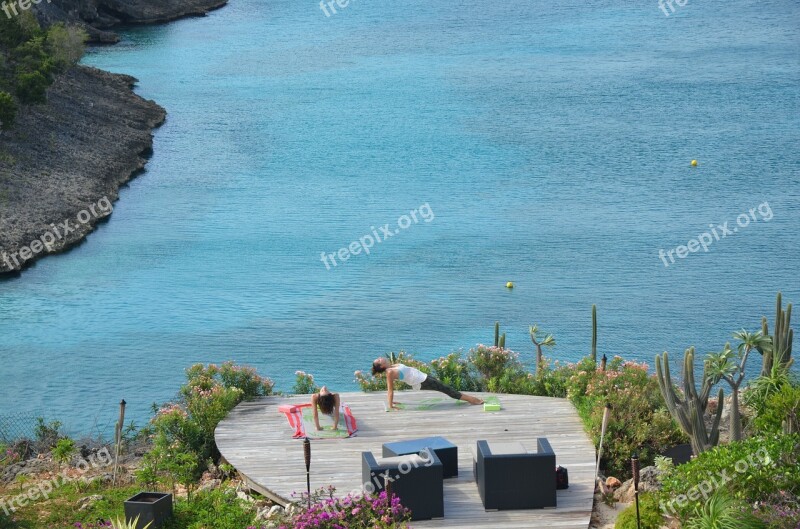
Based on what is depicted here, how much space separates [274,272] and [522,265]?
376 inches

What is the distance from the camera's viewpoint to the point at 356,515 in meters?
15.3

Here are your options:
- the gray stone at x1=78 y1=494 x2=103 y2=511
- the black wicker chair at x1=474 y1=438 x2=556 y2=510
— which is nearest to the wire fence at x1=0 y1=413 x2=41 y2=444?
the gray stone at x1=78 y1=494 x2=103 y2=511

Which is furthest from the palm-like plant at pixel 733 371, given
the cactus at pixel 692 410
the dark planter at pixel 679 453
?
the dark planter at pixel 679 453

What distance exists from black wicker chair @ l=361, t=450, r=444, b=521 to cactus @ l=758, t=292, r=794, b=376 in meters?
6.76

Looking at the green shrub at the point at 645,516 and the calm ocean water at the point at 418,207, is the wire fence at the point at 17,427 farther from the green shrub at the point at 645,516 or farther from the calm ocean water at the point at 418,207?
the green shrub at the point at 645,516

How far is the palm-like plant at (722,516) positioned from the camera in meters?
14.4

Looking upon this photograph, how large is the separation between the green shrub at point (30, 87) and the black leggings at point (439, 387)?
127 ft

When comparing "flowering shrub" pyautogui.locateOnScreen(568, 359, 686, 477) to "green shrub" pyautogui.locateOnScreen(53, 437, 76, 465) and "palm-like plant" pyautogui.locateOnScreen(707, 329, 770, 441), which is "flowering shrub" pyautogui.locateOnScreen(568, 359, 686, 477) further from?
"green shrub" pyautogui.locateOnScreen(53, 437, 76, 465)

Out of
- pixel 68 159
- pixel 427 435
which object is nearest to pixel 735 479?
pixel 427 435

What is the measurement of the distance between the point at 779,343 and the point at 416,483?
7424 millimetres

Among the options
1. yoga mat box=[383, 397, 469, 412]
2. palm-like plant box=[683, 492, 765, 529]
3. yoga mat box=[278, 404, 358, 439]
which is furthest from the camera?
yoga mat box=[383, 397, 469, 412]

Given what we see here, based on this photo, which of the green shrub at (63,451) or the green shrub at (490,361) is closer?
the green shrub at (63,451)

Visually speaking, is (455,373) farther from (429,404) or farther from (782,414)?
(782,414)

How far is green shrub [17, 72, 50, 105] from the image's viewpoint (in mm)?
52688
